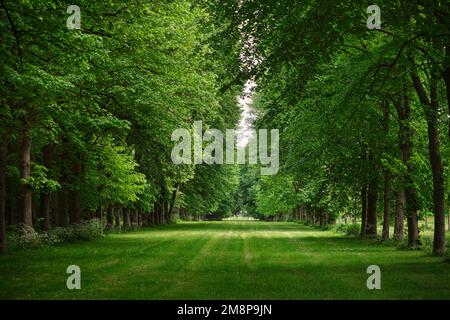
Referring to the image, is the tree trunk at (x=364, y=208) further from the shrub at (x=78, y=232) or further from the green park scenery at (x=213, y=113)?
the shrub at (x=78, y=232)

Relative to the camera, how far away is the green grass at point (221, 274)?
12234 millimetres

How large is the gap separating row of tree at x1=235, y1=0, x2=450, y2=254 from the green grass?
4034mm

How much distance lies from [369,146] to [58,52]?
59.3 feet

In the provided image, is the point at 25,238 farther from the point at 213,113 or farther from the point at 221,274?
the point at 213,113

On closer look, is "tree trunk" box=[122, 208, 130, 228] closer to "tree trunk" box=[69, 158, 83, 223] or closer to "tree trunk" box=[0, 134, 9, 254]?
"tree trunk" box=[69, 158, 83, 223]

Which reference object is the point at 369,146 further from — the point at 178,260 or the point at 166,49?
the point at 178,260

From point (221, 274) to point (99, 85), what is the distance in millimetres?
11358

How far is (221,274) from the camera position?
15734 mm

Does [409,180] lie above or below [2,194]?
above

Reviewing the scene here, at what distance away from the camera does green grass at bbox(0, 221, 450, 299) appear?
12234 mm

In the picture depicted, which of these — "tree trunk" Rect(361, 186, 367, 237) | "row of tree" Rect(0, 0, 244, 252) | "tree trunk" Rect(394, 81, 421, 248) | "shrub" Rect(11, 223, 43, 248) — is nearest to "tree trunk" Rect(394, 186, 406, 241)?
"tree trunk" Rect(394, 81, 421, 248)

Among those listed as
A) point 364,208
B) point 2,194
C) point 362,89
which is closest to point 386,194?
point 364,208


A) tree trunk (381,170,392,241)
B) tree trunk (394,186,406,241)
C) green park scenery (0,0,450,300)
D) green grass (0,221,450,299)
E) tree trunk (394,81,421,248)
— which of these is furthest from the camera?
tree trunk (381,170,392,241)

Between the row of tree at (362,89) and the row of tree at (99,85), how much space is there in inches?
71.3
